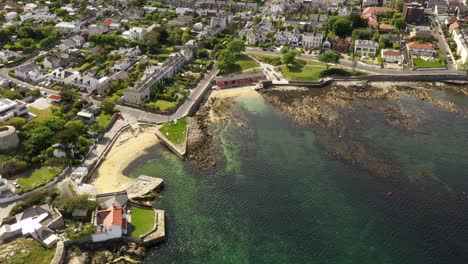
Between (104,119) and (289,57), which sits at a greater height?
(289,57)

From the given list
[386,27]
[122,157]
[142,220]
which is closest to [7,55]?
[122,157]

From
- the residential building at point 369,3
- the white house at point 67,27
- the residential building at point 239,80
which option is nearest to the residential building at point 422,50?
the residential building at point 239,80

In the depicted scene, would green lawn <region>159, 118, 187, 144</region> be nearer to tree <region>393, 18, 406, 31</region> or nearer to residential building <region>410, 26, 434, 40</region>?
residential building <region>410, 26, 434, 40</region>

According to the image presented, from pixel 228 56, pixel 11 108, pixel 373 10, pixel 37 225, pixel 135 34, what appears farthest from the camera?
pixel 373 10

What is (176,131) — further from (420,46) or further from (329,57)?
(420,46)

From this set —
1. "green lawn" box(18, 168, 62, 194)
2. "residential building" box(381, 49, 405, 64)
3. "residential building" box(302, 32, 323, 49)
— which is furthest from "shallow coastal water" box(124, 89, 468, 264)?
"residential building" box(302, 32, 323, 49)

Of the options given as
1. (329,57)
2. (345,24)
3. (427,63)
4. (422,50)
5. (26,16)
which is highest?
(345,24)

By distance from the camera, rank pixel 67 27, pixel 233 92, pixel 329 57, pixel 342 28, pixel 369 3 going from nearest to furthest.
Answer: pixel 233 92, pixel 329 57, pixel 342 28, pixel 67 27, pixel 369 3
